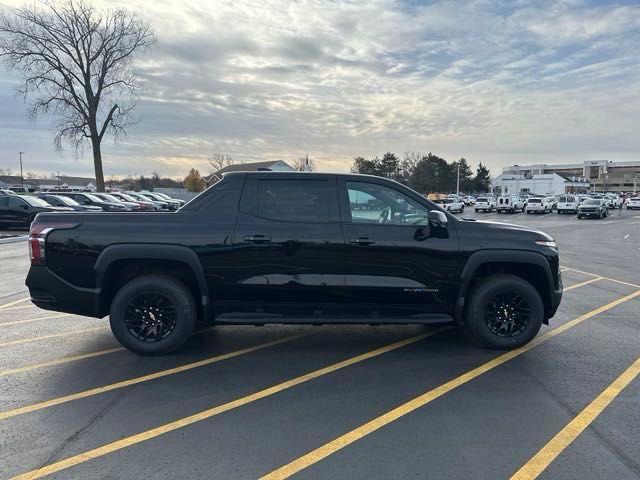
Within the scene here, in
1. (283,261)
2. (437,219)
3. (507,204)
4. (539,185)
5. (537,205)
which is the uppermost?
(539,185)

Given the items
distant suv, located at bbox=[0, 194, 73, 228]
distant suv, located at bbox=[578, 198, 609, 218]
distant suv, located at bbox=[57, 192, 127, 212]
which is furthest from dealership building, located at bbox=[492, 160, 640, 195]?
distant suv, located at bbox=[0, 194, 73, 228]

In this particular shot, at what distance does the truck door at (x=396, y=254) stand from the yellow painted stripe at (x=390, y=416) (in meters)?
0.76

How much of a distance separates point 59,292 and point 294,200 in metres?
2.55

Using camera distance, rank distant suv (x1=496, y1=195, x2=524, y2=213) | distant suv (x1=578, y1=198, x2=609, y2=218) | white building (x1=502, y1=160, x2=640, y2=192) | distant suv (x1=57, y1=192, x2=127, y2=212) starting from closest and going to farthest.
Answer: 1. distant suv (x1=57, y1=192, x2=127, y2=212)
2. distant suv (x1=578, y1=198, x2=609, y2=218)
3. distant suv (x1=496, y1=195, x2=524, y2=213)
4. white building (x1=502, y1=160, x2=640, y2=192)

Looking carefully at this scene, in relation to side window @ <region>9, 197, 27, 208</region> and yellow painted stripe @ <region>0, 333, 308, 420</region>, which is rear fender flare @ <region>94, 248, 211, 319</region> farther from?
side window @ <region>9, 197, 27, 208</region>

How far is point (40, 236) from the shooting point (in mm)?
4727

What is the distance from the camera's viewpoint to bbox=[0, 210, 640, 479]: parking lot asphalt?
117 inches

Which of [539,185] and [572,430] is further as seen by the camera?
[539,185]

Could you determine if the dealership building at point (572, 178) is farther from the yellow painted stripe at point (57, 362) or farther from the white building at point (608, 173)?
the yellow painted stripe at point (57, 362)

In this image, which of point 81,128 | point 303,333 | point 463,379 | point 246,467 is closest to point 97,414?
point 246,467

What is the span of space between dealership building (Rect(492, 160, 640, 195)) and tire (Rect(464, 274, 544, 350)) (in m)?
98.8

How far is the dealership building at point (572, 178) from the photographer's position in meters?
105

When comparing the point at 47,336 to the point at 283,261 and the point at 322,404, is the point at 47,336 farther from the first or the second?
the point at 322,404

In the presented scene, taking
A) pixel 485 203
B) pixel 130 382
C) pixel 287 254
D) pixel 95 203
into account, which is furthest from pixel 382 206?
pixel 485 203
